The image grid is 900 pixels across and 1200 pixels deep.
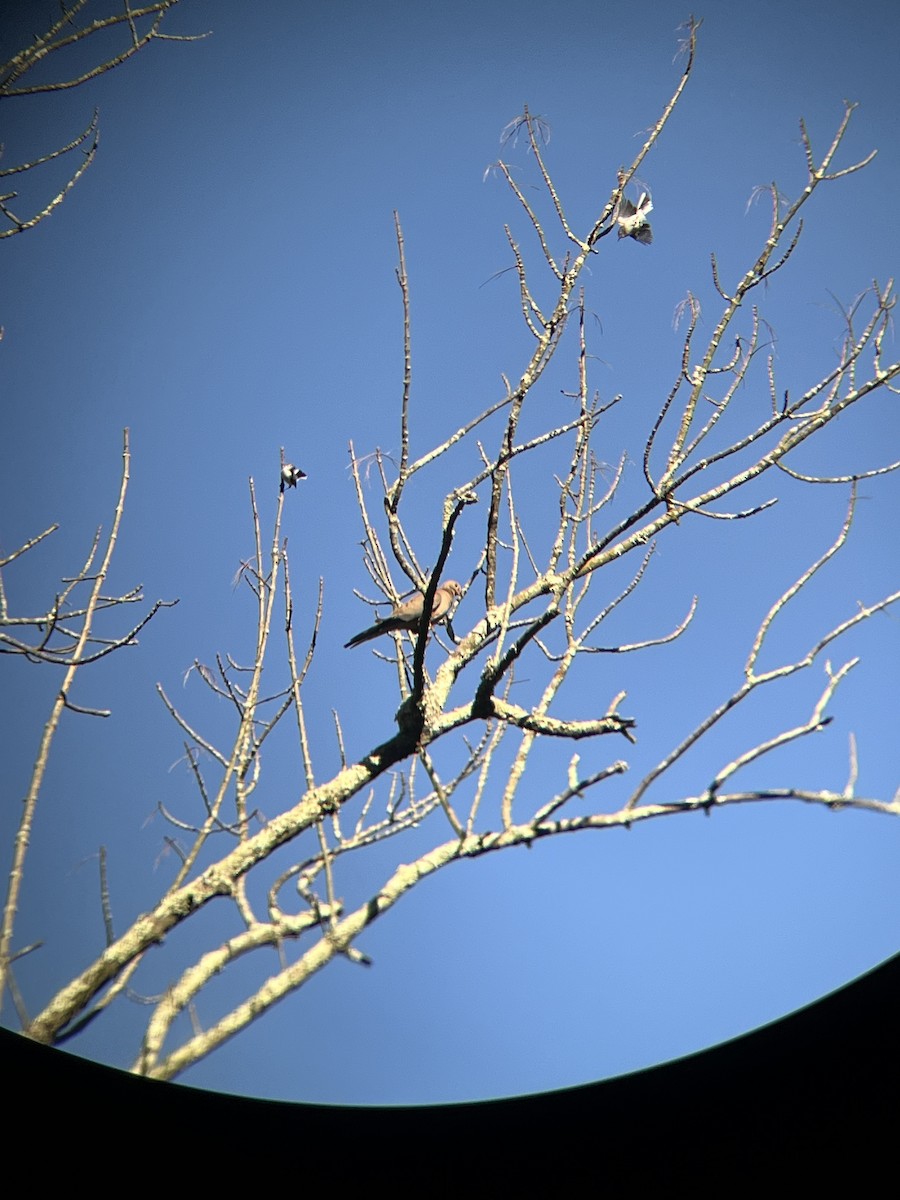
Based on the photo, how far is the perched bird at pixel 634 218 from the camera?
1.96 meters

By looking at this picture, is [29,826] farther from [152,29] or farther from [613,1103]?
[152,29]

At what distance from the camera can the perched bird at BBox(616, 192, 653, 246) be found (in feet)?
6.45

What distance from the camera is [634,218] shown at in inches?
77.4

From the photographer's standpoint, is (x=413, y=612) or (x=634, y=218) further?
(x=413, y=612)

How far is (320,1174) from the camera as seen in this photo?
6.25 ft

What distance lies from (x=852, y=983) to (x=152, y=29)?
2.36 metres

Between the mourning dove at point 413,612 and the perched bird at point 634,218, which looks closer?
the perched bird at point 634,218

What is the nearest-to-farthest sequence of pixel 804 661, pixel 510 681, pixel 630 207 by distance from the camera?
pixel 804 661 < pixel 630 207 < pixel 510 681

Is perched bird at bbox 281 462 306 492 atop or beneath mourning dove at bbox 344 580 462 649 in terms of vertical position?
atop

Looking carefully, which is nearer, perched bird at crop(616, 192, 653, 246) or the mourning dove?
perched bird at crop(616, 192, 653, 246)

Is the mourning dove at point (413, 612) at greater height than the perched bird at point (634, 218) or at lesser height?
lesser

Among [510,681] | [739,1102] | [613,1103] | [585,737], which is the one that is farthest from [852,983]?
[510,681]

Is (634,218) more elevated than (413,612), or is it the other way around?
(634,218)

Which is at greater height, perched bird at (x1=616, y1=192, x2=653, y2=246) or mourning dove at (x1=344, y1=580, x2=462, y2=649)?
perched bird at (x1=616, y1=192, x2=653, y2=246)
